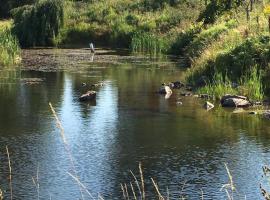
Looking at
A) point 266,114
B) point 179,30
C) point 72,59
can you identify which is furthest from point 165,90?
point 179,30

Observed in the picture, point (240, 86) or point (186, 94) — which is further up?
point (240, 86)

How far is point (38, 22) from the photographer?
2101 inches

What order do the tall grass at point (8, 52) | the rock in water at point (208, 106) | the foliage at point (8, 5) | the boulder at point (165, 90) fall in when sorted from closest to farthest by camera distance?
the rock in water at point (208, 106) < the boulder at point (165, 90) < the tall grass at point (8, 52) < the foliage at point (8, 5)

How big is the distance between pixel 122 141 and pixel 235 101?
780cm

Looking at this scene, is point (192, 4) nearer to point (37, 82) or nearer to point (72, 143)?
point (37, 82)

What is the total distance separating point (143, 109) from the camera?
79.3 feet

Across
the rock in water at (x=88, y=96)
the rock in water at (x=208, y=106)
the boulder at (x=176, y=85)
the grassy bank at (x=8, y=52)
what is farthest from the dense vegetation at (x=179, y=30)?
the grassy bank at (x=8, y=52)

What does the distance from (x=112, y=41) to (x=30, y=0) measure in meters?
13.6

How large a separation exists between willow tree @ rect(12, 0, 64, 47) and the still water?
22.1 metres

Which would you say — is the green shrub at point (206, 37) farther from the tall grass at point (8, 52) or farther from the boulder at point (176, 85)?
the tall grass at point (8, 52)

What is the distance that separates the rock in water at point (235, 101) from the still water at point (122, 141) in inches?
17.2

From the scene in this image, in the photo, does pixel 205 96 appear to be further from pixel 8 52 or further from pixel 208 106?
pixel 8 52

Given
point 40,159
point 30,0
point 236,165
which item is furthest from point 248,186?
point 30,0

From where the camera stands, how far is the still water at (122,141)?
567 inches
